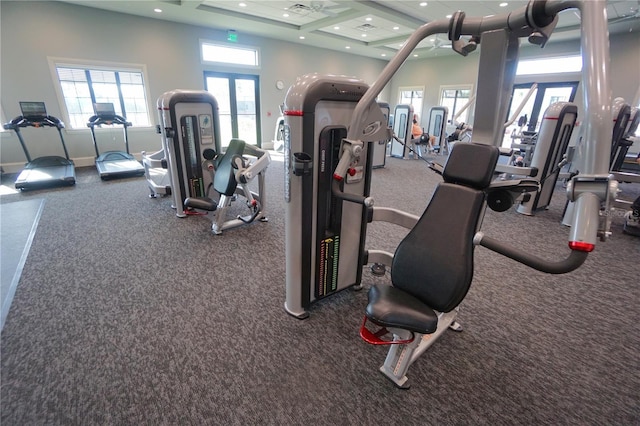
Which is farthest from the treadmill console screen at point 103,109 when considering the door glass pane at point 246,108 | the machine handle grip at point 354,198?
the machine handle grip at point 354,198

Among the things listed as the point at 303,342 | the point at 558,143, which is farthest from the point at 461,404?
the point at 558,143

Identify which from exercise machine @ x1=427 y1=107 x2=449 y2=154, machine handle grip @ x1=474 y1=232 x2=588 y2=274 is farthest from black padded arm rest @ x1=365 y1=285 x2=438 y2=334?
exercise machine @ x1=427 y1=107 x2=449 y2=154

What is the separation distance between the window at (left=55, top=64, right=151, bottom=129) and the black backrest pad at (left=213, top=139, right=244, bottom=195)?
15.9ft

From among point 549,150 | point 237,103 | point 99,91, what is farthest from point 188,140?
point 237,103

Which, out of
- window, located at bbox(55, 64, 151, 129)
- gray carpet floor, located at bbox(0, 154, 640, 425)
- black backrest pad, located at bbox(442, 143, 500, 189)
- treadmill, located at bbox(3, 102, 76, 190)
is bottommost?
gray carpet floor, located at bbox(0, 154, 640, 425)

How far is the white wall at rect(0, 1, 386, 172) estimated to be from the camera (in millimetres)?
5180

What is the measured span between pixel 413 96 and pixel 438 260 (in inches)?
452

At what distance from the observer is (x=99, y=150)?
248 inches

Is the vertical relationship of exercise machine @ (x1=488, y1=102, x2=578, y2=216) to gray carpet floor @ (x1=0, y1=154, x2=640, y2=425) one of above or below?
above

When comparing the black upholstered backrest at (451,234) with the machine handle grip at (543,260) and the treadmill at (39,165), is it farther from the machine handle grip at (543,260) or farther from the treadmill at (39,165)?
the treadmill at (39,165)

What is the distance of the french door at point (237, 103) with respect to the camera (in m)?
7.80

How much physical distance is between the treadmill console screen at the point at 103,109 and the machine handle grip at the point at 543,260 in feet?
22.3

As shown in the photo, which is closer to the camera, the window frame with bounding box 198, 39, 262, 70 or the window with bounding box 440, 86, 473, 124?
the window frame with bounding box 198, 39, 262, 70

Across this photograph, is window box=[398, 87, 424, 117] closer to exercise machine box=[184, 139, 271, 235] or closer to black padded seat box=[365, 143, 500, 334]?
exercise machine box=[184, 139, 271, 235]
